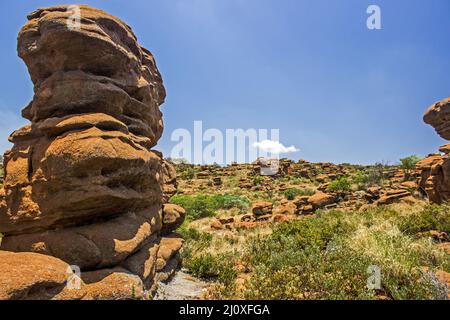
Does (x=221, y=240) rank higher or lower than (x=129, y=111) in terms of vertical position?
lower

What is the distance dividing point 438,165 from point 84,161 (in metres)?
18.5

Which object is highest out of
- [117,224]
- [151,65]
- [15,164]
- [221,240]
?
[151,65]

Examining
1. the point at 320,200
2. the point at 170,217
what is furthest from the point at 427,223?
the point at 320,200

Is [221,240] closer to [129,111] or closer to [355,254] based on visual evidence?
[355,254]

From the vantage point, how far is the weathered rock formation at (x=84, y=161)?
487 cm

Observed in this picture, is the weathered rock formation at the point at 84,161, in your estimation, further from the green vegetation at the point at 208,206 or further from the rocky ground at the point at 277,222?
the green vegetation at the point at 208,206

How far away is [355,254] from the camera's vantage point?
6723 mm

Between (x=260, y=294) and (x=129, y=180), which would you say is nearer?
(x=260, y=294)

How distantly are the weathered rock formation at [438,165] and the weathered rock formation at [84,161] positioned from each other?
15.6 metres

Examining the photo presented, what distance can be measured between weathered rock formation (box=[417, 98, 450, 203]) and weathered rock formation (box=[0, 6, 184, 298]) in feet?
51.3
